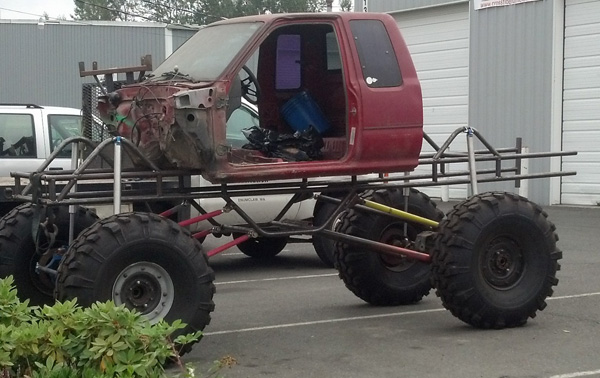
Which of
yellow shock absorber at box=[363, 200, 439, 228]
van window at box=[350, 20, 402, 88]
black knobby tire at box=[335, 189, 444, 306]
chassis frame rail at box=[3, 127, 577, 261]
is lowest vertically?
black knobby tire at box=[335, 189, 444, 306]

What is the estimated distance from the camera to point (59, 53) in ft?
103

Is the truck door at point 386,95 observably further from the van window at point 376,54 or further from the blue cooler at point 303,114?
the blue cooler at point 303,114

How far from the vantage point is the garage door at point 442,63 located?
77.7 feet

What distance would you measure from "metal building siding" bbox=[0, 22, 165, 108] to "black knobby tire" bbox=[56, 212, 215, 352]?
78.4 feet

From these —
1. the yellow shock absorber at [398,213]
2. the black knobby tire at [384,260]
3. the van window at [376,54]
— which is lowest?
the black knobby tire at [384,260]

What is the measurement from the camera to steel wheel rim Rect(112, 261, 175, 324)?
7.45 metres

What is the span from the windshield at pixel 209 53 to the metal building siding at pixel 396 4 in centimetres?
1543

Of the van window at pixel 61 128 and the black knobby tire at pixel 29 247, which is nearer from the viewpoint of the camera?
the black knobby tire at pixel 29 247

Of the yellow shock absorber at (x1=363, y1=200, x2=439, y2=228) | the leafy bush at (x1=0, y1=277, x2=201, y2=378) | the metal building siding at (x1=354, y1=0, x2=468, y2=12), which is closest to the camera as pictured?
the leafy bush at (x1=0, y1=277, x2=201, y2=378)

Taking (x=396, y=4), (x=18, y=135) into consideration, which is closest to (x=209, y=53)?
(x=18, y=135)

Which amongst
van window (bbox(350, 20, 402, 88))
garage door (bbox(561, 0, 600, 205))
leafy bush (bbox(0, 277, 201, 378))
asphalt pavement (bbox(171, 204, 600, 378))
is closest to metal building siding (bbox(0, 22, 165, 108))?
garage door (bbox(561, 0, 600, 205))

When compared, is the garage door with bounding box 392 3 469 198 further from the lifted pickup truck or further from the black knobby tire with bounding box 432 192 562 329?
the black knobby tire with bounding box 432 192 562 329

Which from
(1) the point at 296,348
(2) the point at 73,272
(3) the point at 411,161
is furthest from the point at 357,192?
(2) the point at 73,272

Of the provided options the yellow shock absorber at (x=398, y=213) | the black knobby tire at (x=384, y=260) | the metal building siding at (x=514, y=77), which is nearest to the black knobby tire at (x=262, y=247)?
→ the black knobby tire at (x=384, y=260)
